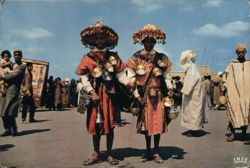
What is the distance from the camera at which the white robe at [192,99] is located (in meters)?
10.2

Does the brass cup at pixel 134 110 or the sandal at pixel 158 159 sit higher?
the brass cup at pixel 134 110

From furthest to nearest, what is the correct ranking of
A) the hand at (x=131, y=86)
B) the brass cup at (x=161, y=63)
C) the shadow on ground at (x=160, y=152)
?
the shadow on ground at (x=160, y=152), the brass cup at (x=161, y=63), the hand at (x=131, y=86)

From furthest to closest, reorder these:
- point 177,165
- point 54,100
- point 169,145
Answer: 1. point 54,100
2. point 169,145
3. point 177,165

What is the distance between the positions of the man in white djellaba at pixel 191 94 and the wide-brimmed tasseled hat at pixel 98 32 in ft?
12.6

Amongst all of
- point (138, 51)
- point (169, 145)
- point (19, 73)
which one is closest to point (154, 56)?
point (138, 51)

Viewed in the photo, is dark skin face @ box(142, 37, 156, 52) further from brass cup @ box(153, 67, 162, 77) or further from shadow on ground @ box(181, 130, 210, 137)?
shadow on ground @ box(181, 130, 210, 137)

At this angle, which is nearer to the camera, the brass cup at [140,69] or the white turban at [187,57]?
the brass cup at [140,69]

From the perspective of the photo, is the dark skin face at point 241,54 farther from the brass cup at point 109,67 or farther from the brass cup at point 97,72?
the brass cup at point 97,72

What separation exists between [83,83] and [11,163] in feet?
5.36

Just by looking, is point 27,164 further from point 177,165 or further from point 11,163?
point 177,165

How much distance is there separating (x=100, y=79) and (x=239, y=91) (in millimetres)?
3643

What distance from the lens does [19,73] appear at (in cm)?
949

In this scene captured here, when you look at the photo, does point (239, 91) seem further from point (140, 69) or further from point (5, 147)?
point (5, 147)

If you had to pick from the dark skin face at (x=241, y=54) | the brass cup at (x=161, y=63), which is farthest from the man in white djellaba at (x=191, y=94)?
the brass cup at (x=161, y=63)
